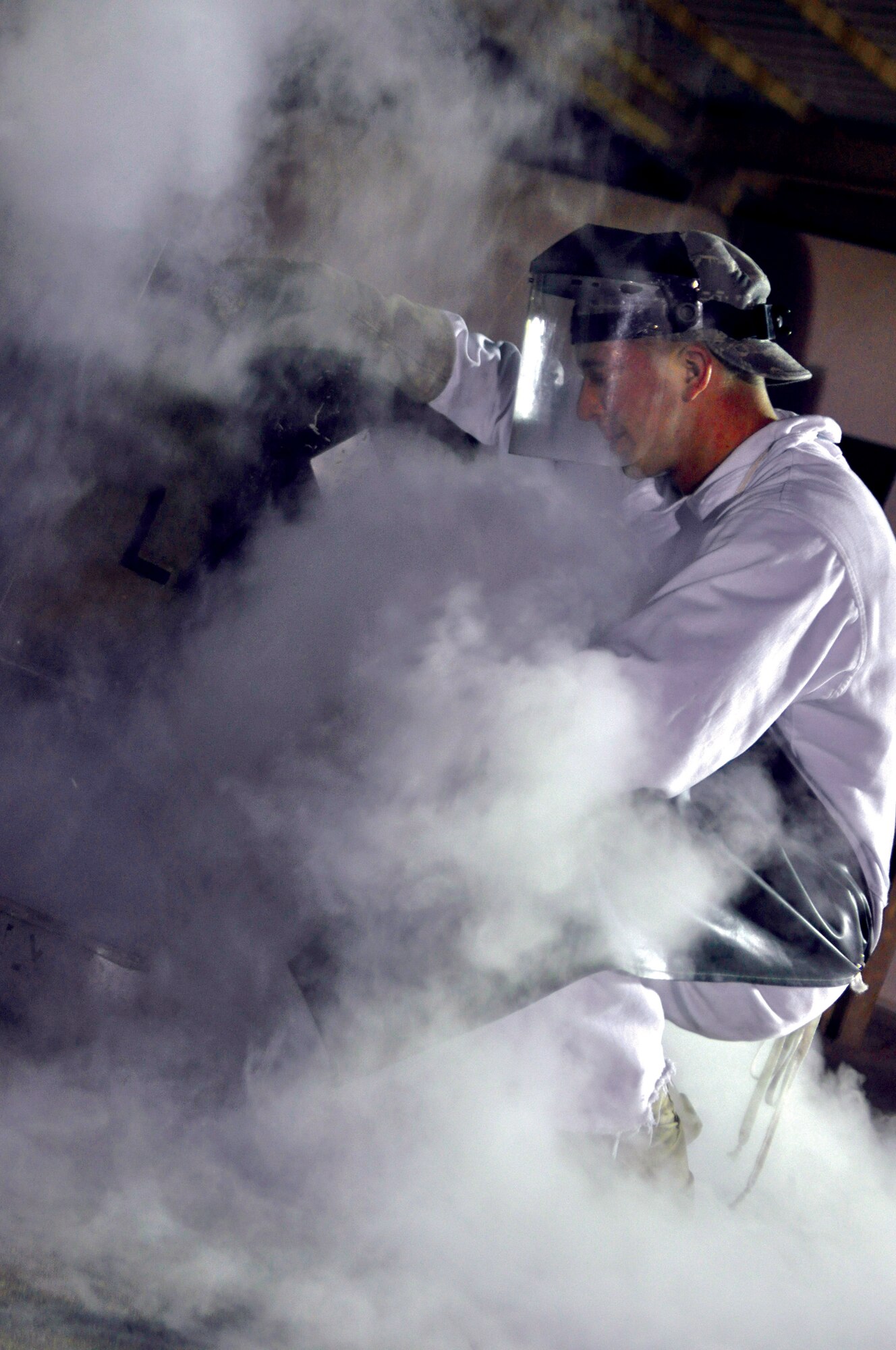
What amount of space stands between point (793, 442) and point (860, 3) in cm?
181

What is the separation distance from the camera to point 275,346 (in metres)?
2.03

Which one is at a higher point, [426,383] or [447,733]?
[426,383]

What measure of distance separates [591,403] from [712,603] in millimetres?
661

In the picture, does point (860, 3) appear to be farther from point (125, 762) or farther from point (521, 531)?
point (125, 762)

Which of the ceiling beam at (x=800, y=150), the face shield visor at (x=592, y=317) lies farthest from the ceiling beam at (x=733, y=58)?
the face shield visor at (x=592, y=317)

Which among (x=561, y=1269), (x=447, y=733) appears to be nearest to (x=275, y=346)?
(x=447, y=733)

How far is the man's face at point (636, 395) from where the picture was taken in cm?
201

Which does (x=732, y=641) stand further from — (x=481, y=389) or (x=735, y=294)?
(x=481, y=389)

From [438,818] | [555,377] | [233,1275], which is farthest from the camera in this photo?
[555,377]

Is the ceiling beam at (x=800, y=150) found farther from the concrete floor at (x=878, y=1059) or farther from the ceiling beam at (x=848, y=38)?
the concrete floor at (x=878, y=1059)

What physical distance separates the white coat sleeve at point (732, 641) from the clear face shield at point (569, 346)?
55 cm

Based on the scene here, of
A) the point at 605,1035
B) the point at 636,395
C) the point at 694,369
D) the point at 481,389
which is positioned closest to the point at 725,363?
the point at 694,369

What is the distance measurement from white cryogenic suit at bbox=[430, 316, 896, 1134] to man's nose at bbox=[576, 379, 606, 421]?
0.91 ft

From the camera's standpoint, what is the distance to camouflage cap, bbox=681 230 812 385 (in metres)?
1.94
